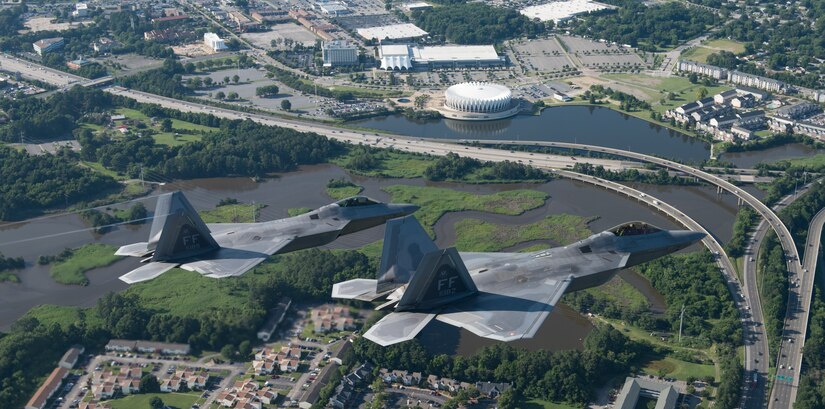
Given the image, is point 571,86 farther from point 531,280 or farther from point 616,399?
point 531,280

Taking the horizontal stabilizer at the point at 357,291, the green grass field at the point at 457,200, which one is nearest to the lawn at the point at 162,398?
the horizontal stabilizer at the point at 357,291

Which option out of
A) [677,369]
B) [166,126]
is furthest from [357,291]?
[166,126]

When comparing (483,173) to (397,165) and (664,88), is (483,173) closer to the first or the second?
(397,165)

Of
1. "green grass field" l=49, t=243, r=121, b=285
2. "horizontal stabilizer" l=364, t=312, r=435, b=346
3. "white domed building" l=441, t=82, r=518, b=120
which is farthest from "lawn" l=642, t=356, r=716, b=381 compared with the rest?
"white domed building" l=441, t=82, r=518, b=120

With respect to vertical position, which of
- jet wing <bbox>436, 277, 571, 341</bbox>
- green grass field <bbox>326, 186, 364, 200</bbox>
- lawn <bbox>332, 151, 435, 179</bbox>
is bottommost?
green grass field <bbox>326, 186, 364, 200</bbox>

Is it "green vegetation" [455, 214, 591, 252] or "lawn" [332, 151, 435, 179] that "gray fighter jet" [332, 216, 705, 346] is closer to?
"green vegetation" [455, 214, 591, 252]

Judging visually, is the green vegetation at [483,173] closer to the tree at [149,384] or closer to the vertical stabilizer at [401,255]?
the tree at [149,384]
